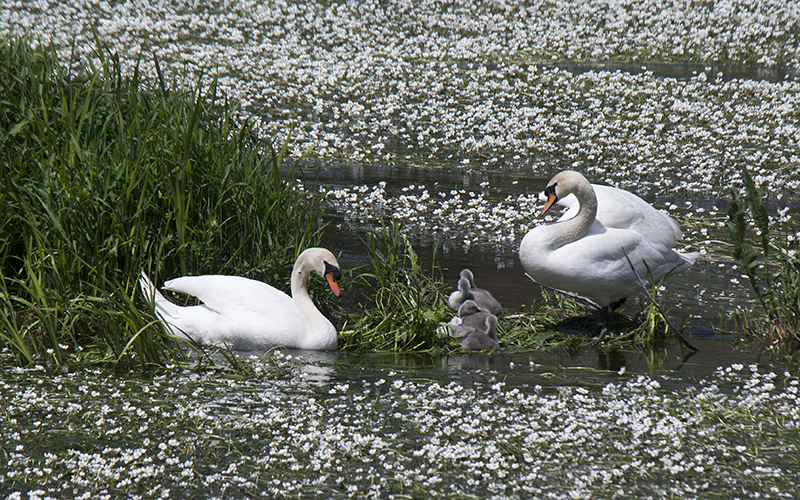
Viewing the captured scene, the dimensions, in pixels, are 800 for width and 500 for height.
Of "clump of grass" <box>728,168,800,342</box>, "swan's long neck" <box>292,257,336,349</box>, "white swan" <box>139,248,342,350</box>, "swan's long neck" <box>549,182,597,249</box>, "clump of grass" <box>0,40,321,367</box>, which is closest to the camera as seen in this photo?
"clump of grass" <box>0,40,321,367</box>

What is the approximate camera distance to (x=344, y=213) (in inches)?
390

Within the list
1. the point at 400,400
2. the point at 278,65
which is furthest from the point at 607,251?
the point at 278,65

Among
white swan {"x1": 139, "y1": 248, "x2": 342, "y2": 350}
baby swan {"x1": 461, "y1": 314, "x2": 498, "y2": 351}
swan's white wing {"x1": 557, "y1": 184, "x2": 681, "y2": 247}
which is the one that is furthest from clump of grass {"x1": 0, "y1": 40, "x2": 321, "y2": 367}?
swan's white wing {"x1": 557, "y1": 184, "x2": 681, "y2": 247}

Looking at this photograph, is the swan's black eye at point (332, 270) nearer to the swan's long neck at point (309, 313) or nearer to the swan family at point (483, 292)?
the swan family at point (483, 292)

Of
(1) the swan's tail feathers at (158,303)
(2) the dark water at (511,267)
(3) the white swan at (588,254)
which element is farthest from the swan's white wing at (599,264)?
(1) the swan's tail feathers at (158,303)

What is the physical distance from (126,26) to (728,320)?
1727cm

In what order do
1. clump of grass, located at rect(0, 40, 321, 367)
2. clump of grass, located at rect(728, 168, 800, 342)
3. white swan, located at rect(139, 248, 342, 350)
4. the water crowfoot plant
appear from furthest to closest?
1. clump of grass, located at rect(728, 168, 800, 342)
2. white swan, located at rect(139, 248, 342, 350)
3. clump of grass, located at rect(0, 40, 321, 367)
4. the water crowfoot plant

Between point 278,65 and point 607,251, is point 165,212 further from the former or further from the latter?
point 278,65

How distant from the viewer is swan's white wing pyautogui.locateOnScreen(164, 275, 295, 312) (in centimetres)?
582

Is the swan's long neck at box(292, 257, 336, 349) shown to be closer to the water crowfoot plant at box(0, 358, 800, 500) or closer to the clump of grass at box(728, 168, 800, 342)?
the water crowfoot plant at box(0, 358, 800, 500)

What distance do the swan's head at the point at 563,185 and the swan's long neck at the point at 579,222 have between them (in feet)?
0.08

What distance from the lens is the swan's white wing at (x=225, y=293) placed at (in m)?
5.82

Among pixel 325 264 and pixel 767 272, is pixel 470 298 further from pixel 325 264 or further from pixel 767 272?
pixel 767 272

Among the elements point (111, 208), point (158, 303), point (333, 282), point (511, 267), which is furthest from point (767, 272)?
point (111, 208)
